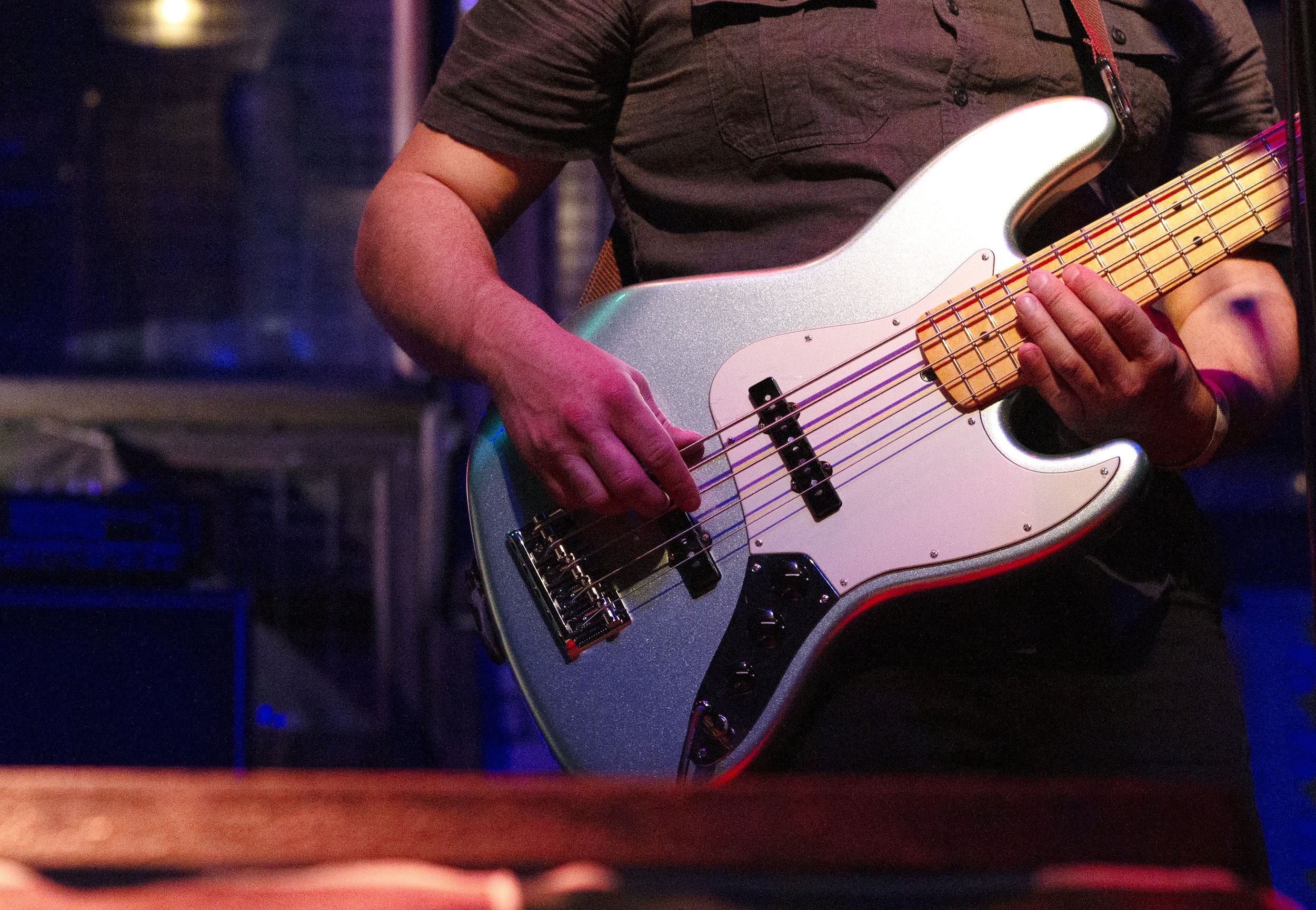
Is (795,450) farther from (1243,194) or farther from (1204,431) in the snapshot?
(1243,194)

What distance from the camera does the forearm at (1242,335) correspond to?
102 centimetres

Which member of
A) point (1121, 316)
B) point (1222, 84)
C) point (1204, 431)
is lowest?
point (1204, 431)

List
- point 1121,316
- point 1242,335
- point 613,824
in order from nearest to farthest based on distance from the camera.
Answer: point 613,824, point 1121,316, point 1242,335

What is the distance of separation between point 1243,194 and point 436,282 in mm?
768

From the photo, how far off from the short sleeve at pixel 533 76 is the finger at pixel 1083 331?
48 cm

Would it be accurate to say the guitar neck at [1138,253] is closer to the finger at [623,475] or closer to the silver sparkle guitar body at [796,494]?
the silver sparkle guitar body at [796,494]

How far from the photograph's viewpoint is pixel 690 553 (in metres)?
0.95

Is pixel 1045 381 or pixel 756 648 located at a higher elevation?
pixel 1045 381

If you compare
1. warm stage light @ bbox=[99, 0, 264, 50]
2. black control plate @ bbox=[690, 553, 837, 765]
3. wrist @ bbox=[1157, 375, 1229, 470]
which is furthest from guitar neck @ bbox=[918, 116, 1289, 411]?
warm stage light @ bbox=[99, 0, 264, 50]

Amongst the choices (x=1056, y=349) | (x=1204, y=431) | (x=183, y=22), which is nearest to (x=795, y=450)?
(x=1056, y=349)

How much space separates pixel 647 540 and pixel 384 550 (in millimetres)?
Answer: 1420

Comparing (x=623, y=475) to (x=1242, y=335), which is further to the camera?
(x=1242, y=335)

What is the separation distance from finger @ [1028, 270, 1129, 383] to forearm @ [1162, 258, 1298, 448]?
187 mm

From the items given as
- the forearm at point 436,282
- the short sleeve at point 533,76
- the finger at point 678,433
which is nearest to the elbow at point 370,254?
the forearm at point 436,282
